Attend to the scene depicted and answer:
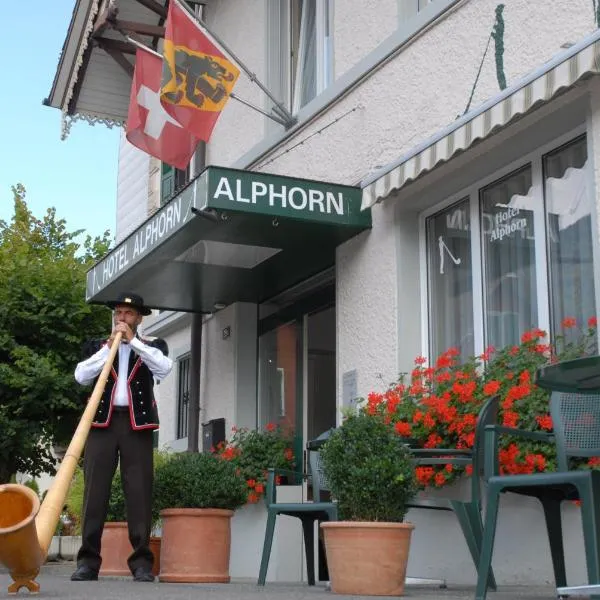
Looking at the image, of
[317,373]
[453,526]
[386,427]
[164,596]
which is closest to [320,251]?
[317,373]

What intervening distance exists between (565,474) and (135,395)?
10.6 feet

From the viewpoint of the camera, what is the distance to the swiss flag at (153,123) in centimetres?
1008

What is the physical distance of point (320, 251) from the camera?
8.91 meters

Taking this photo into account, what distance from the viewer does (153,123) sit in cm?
1022

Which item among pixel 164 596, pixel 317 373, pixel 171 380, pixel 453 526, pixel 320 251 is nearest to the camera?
pixel 164 596

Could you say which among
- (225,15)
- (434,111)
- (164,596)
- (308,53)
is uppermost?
(225,15)

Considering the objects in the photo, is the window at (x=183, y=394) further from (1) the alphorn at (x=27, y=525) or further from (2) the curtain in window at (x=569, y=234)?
(1) the alphorn at (x=27, y=525)

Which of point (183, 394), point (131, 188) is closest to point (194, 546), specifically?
point (183, 394)

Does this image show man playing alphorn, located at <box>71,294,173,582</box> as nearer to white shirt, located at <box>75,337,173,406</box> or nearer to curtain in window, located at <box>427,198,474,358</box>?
white shirt, located at <box>75,337,173,406</box>

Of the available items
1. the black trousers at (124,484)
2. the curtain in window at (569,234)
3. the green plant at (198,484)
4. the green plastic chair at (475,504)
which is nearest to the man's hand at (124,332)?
the black trousers at (124,484)

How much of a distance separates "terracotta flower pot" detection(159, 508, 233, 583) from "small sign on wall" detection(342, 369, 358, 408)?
4.30 ft

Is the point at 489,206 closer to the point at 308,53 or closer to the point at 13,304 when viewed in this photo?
the point at 308,53

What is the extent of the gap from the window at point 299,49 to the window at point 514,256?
2460 millimetres

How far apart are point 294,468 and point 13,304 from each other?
4376 mm
